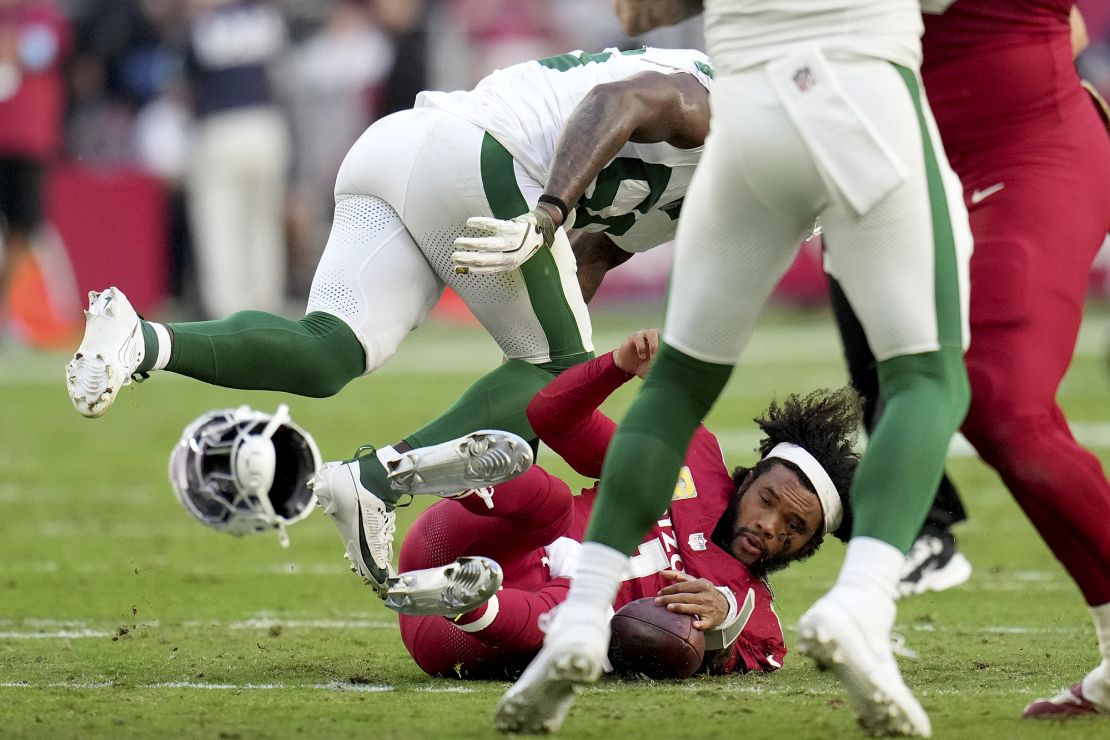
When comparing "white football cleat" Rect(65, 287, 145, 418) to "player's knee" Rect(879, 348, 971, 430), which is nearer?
"player's knee" Rect(879, 348, 971, 430)

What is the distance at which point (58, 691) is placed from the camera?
3828mm

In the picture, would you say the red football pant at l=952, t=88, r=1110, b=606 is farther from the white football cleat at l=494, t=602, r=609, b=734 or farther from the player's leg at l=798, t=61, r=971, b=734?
the white football cleat at l=494, t=602, r=609, b=734

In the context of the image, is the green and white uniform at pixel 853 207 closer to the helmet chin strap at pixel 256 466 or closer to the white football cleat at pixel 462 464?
the white football cleat at pixel 462 464

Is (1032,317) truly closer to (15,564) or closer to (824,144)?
(824,144)

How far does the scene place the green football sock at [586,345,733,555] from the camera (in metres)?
3.24

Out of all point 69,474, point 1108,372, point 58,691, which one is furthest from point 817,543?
point 1108,372

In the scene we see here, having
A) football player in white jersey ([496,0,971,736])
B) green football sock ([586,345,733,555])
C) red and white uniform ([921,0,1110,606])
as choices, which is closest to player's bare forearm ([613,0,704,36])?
football player in white jersey ([496,0,971,736])

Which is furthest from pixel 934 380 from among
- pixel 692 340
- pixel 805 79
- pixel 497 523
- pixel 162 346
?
pixel 162 346

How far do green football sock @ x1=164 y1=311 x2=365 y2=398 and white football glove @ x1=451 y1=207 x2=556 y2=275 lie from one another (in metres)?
0.46

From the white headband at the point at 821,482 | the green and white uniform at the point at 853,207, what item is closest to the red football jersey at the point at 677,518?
the white headband at the point at 821,482

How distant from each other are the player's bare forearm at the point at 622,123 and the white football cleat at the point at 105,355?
1.00 meters

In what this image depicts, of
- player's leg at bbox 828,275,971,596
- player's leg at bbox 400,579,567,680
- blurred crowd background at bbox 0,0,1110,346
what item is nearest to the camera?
player's leg at bbox 400,579,567,680

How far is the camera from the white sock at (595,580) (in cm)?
318

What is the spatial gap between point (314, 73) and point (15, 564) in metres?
9.64
